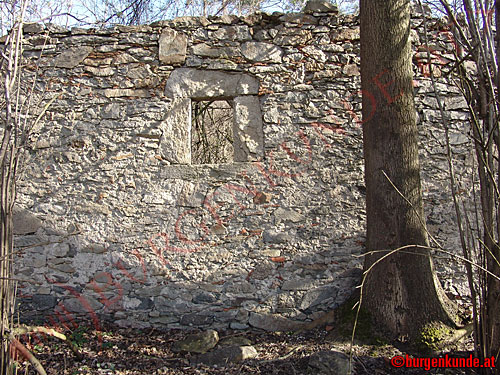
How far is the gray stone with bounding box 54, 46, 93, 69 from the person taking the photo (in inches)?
155

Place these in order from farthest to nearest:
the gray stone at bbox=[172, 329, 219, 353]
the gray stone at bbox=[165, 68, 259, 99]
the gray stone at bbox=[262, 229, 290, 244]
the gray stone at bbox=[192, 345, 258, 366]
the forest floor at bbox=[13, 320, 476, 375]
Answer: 1. the gray stone at bbox=[165, 68, 259, 99]
2. the gray stone at bbox=[262, 229, 290, 244]
3. the gray stone at bbox=[172, 329, 219, 353]
4. the gray stone at bbox=[192, 345, 258, 366]
5. the forest floor at bbox=[13, 320, 476, 375]

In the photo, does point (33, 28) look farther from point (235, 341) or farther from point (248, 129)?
point (235, 341)

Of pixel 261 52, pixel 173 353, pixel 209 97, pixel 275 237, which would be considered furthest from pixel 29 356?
pixel 261 52

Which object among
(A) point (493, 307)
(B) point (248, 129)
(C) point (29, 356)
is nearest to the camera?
(C) point (29, 356)

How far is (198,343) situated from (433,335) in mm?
1850

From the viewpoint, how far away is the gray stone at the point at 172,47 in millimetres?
3918

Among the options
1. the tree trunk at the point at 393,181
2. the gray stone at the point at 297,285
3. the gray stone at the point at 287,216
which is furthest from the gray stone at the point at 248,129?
the gray stone at the point at 297,285

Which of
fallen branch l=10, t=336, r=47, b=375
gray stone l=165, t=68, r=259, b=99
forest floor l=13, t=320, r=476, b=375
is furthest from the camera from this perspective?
gray stone l=165, t=68, r=259, b=99

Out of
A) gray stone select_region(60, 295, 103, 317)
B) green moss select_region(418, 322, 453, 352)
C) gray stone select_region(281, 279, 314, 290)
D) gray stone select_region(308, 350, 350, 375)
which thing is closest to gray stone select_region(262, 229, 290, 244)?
gray stone select_region(281, 279, 314, 290)

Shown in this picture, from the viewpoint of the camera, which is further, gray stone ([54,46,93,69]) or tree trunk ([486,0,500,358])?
gray stone ([54,46,93,69])

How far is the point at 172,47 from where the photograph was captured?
393 centimetres

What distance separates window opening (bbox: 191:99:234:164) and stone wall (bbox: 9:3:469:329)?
1.90 metres

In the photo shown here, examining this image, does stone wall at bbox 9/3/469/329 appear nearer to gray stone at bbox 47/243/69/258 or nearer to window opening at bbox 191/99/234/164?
gray stone at bbox 47/243/69/258

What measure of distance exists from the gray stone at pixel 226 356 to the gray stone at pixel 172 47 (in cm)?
262
